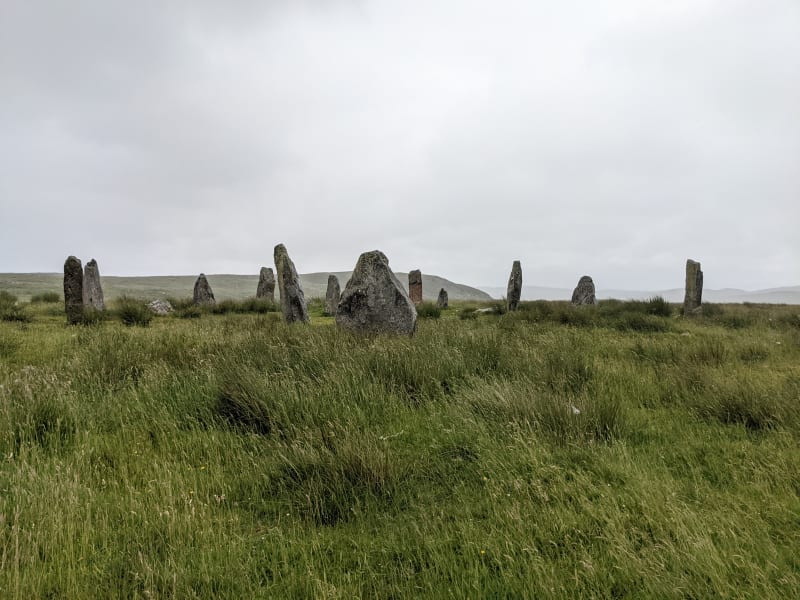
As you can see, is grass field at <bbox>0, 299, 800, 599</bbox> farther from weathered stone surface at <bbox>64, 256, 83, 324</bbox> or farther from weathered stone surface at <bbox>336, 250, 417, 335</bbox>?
weathered stone surface at <bbox>64, 256, 83, 324</bbox>

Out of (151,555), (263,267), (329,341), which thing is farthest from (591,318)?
(263,267)

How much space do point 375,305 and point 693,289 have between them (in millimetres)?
15985

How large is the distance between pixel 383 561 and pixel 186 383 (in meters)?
3.73

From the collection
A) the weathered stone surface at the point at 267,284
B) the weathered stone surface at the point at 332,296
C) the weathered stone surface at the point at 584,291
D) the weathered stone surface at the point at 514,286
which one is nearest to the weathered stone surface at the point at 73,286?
the weathered stone surface at the point at 332,296

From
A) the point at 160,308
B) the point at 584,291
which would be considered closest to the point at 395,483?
the point at 160,308

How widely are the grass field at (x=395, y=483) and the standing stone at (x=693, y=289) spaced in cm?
1474

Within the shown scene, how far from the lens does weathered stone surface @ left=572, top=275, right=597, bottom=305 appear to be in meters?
22.4

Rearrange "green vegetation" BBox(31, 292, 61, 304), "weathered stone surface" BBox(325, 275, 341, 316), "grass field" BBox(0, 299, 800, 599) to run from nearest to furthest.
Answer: "grass field" BBox(0, 299, 800, 599), "weathered stone surface" BBox(325, 275, 341, 316), "green vegetation" BBox(31, 292, 61, 304)

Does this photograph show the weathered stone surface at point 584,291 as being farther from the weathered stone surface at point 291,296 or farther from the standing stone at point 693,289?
the weathered stone surface at point 291,296

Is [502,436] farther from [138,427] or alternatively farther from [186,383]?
[186,383]

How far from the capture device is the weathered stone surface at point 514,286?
19156 millimetres

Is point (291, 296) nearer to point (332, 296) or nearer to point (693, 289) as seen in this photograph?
point (332, 296)

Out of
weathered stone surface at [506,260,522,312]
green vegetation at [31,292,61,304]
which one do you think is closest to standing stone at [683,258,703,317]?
weathered stone surface at [506,260,522,312]

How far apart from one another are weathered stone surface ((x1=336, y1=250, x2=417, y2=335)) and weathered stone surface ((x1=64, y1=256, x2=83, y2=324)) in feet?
29.8
